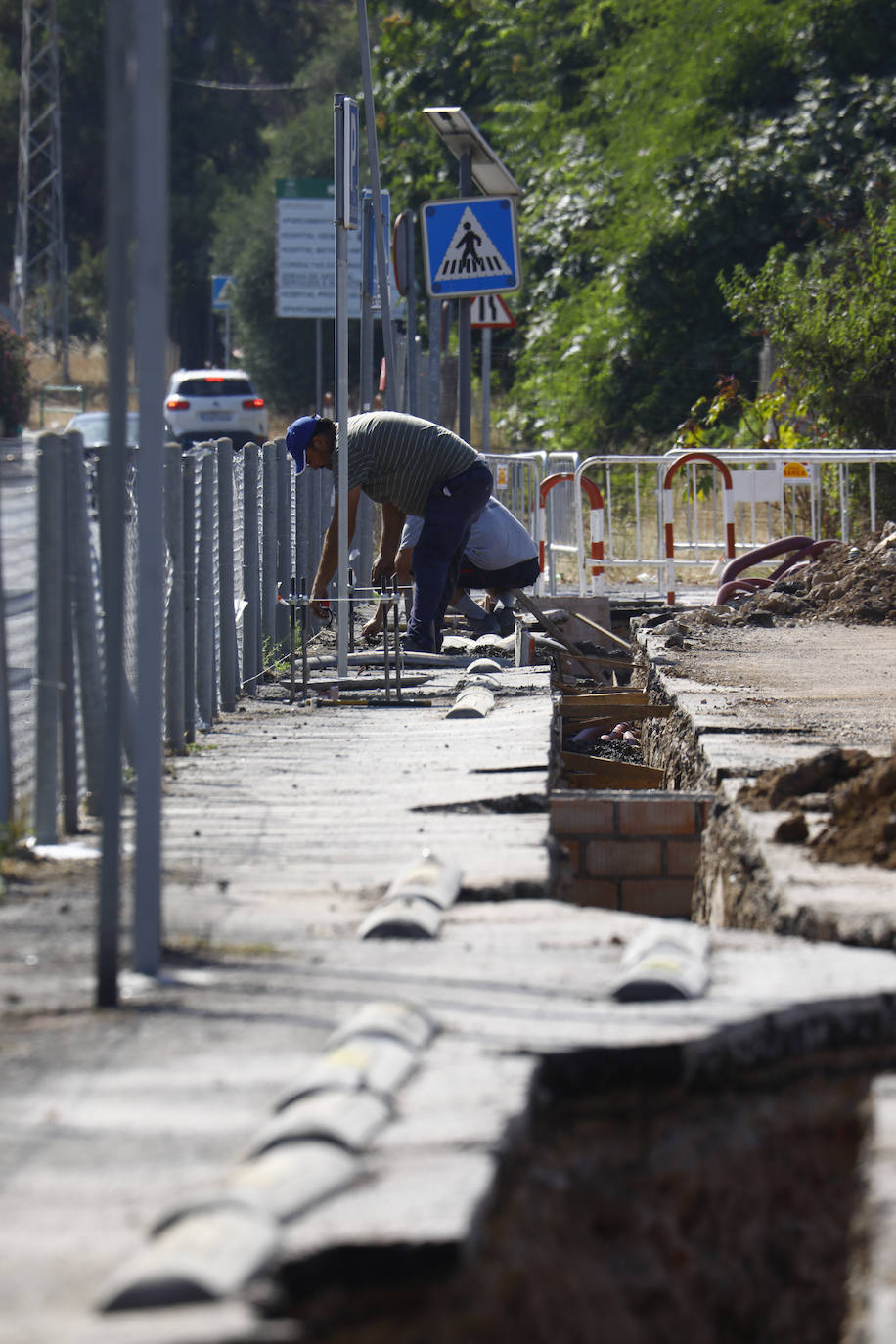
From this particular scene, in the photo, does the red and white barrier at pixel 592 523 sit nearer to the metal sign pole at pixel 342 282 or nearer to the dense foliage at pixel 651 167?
the dense foliage at pixel 651 167

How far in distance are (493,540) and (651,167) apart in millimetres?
15196

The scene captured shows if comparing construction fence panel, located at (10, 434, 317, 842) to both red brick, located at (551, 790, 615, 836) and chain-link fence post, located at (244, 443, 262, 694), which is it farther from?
red brick, located at (551, 790, 615, 836)

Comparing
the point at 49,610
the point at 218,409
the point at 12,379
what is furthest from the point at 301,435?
the point at 12,379

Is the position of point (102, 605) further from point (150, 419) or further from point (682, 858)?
point (150, 419)

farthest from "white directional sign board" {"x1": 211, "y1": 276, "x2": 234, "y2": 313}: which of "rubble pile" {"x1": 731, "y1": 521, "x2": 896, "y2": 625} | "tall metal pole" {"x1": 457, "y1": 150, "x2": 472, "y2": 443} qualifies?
"tall metal pole" {"x1": 457, "y1": 150, "x2": 472, "y2": 443}

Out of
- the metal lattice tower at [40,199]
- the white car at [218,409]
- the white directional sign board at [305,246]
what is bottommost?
the white car at [218,409]

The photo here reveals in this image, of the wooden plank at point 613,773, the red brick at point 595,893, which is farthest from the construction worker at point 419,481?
the red brick at point 595,893

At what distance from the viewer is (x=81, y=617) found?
470cm

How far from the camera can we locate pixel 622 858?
5.39 meters

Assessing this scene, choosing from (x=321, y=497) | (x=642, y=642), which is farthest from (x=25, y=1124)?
(x=321, y=497)

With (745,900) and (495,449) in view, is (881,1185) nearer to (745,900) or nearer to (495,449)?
(745,900)

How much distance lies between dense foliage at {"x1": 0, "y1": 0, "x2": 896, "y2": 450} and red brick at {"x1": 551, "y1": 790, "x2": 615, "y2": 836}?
1159 cm

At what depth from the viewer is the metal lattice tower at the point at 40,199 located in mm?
42281

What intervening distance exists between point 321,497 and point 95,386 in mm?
44908
